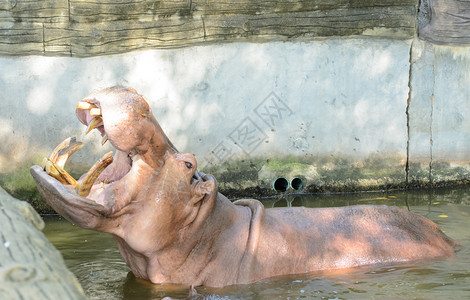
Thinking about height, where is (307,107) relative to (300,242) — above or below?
above

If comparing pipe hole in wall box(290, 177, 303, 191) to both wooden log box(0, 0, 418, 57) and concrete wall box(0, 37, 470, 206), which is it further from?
wooden log box(0, 0, 418, 57)

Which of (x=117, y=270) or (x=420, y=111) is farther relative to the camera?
(x=420, y=111)

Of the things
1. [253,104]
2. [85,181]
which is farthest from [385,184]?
[85,181]

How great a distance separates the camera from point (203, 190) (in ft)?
12.7

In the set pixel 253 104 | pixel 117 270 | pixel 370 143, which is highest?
pixel 253 104

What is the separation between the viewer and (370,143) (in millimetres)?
7453

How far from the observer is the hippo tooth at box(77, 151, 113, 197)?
361 cm

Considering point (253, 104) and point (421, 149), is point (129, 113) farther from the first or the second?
point (421, 149)

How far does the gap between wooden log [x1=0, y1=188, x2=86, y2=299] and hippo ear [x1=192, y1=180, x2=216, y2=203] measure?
5.57ft

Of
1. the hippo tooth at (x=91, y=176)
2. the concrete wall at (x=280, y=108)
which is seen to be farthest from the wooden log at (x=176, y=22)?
the hippo tooth at (x=91, y=176)

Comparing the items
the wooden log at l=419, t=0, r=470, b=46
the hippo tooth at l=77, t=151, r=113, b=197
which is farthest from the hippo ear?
the wooden log at l=419, t=0, r=470, b=46

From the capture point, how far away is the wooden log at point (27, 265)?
1.86 meters

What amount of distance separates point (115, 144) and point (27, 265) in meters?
1.50

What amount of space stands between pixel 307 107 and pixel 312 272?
132 inches
